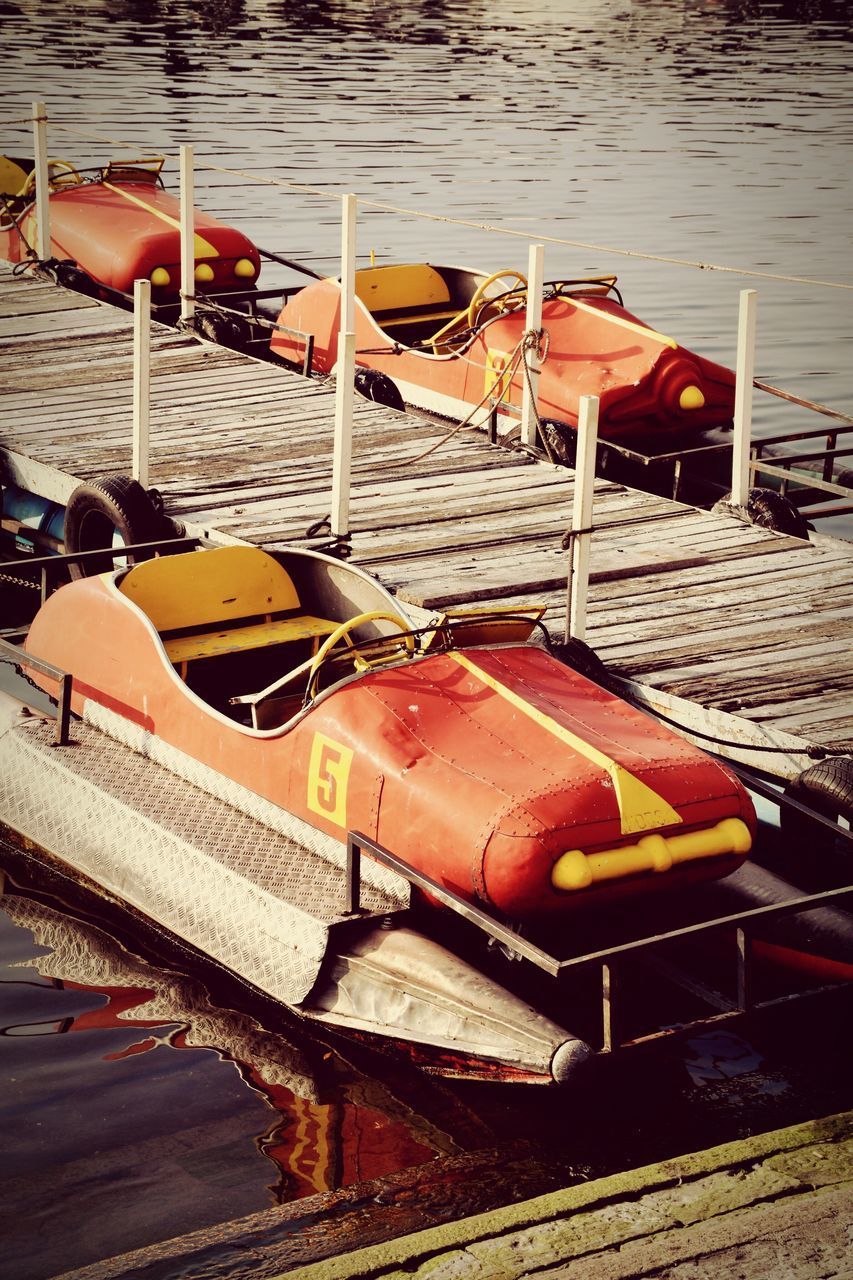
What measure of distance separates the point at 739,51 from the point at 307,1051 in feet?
145

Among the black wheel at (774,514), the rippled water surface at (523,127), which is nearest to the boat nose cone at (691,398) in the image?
the black wheel at (774,514)

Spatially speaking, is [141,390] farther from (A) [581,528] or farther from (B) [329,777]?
(B) [329,777]

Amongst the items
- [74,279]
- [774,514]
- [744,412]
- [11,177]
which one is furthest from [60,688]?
[11,177]

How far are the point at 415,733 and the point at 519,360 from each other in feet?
21.1

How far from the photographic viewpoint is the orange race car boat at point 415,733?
20.6 feet

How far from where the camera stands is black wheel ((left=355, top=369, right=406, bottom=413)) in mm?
13484

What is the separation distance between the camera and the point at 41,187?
16.5 meters

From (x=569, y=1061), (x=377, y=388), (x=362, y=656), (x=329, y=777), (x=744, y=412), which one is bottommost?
(x=569, y=1061)

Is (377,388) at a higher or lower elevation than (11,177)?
lower

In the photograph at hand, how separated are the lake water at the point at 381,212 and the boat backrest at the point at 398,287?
369 centimetres

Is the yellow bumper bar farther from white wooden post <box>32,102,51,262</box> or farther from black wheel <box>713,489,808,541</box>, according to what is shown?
white wooden post <box>32,102,51,262</box>

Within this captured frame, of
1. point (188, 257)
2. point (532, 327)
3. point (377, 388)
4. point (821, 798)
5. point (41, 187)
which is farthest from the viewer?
point (41, 187)

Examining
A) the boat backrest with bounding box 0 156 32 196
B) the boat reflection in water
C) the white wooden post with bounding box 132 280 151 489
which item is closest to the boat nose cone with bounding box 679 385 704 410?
the white wooden post with bounding box 132 280 151 489

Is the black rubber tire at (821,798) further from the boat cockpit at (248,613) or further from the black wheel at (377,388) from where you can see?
the black wheel at (377,388)
